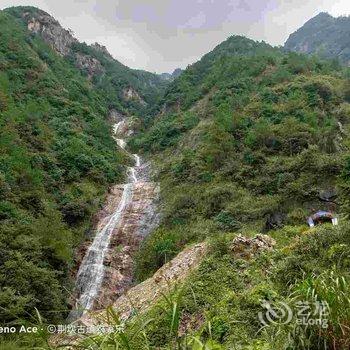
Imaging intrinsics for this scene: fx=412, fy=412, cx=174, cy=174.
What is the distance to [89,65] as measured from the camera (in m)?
83.4

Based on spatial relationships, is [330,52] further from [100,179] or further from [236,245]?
[236,245]

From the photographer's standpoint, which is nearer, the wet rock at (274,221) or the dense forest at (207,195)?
the dense forest at (207,195)

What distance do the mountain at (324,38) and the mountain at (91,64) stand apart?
5583 centimetres

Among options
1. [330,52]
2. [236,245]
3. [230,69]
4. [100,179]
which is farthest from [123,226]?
[330,52]

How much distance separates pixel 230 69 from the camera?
176 ft

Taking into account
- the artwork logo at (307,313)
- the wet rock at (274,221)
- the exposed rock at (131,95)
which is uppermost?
the exposed rock at (131,95)

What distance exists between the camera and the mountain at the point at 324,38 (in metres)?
117

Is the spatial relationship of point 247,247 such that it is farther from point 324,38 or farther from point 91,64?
point 324,38

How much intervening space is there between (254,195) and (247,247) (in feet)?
37.9

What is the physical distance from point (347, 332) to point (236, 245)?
408 inches

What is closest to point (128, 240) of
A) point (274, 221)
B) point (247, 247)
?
point (274, 221)

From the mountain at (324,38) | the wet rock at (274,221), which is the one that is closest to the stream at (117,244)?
the wet rock at (274,221)

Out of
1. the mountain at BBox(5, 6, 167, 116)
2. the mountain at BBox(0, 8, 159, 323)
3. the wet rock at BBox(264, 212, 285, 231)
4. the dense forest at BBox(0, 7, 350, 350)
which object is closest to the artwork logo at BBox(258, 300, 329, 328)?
the dense forest at BBox(0, 7, 350, 350)

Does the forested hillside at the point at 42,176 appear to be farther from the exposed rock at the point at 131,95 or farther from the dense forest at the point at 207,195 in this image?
the exposed rock at the point at 131,95
